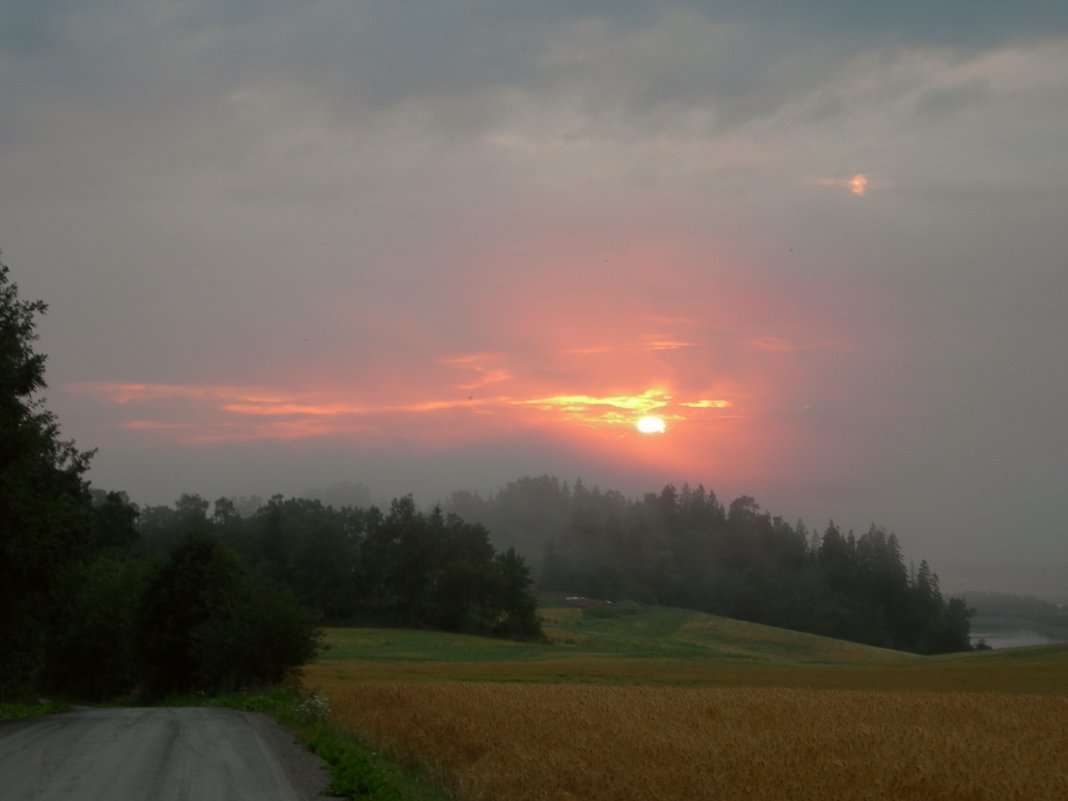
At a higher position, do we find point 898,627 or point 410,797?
point 410,797

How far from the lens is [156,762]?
16.5 m

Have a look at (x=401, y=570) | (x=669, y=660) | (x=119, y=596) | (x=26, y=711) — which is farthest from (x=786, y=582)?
(x=26, y=711)

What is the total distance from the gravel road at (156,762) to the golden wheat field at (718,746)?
2.20m

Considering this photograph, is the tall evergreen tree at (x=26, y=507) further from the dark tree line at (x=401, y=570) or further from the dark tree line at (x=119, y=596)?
the dark tree line at (x=401, y=570)

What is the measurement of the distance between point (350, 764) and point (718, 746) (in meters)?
5.95

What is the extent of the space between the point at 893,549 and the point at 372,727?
586 ft

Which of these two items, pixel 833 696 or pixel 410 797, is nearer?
pixel 410 797

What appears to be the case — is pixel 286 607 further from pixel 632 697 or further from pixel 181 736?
pixel 181 736

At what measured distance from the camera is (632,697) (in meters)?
29.1

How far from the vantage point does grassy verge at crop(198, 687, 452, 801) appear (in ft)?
45.6

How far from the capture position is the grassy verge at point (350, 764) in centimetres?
1391

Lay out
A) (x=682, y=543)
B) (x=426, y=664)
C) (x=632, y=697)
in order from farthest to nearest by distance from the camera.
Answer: (x=682, y=543)
(x=426, y=664)
(x=632, y=697)

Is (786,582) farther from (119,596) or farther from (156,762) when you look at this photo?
(156,762)

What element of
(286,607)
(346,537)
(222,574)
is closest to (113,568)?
(222,574)
